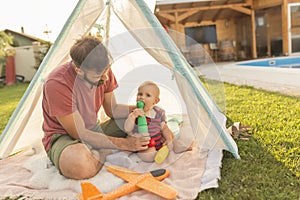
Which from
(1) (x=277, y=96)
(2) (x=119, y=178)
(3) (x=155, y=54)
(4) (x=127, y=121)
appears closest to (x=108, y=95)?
(4) (x=127, y=121)

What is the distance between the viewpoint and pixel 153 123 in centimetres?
225

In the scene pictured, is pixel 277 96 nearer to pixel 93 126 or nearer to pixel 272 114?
pixel 272 114

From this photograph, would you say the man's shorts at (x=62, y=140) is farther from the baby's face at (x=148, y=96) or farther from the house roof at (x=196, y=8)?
the house roof at (x=196, y=8)

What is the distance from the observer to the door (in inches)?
372

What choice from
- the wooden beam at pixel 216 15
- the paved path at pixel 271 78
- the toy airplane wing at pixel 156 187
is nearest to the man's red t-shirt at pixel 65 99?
the toy airplane wing at pixel 156 187

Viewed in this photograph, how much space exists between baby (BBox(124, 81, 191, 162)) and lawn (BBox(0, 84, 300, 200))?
401 millimetres

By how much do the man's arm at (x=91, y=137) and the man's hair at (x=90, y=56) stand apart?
305 mm

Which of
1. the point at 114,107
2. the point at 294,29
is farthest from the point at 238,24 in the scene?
the point at 114,107

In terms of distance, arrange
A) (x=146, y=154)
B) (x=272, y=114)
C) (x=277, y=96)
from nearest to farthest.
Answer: (x=146, y=154) < (x=272, y=114) < (x=277, y=96)

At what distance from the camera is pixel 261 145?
7.28 ft

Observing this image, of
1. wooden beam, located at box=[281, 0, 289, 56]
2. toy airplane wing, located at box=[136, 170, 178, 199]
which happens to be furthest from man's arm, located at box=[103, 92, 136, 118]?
wooden beam, located at box=[281, 0, 289, 56]

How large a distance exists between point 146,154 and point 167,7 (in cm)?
855

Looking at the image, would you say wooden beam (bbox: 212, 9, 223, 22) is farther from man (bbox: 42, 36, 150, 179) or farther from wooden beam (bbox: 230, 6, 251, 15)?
man (bbox: 42, 36, 150, 179)

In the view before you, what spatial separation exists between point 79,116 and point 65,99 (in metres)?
0.14
